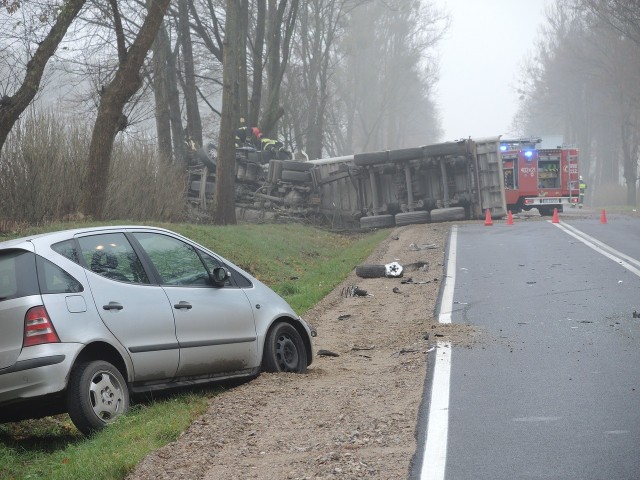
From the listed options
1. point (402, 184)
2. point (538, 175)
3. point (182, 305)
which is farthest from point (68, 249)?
point (538, 175)

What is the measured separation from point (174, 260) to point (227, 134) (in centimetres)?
1832

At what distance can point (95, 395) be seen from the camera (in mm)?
7391

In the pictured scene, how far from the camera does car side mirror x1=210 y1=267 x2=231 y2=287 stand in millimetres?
8750

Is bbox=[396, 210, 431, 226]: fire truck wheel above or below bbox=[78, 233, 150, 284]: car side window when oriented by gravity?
below

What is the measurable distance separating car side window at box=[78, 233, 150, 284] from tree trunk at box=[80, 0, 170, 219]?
12.0m

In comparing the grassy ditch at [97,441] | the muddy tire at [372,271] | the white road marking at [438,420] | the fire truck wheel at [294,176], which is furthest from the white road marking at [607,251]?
the fire truck wheel at [294,176]

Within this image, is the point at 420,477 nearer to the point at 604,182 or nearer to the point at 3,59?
the point at 3,59

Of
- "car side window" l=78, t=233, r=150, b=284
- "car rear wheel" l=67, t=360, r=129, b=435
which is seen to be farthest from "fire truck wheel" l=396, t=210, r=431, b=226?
"car rear wheel" l=67, t=360, r=129, b=435

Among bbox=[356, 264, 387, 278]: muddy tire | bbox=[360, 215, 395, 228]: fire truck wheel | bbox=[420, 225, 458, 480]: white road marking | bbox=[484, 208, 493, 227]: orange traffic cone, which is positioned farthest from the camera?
bbox=[360, 215, 395, 228]: fire truck wheel

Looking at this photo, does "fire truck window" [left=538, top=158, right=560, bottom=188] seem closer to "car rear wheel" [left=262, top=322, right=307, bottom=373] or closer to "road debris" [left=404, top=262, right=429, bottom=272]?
"road debris" [left=404, top=262, right=429, bottom=272]

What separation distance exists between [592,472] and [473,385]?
2.66 m

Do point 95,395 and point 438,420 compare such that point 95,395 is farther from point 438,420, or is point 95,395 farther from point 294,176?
point 294,176

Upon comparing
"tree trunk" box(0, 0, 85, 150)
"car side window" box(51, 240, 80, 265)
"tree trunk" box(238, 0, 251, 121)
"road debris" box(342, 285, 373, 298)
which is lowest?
"road debris" box(342, 285, 373, 298)

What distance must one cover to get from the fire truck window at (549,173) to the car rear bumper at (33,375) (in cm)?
3246
